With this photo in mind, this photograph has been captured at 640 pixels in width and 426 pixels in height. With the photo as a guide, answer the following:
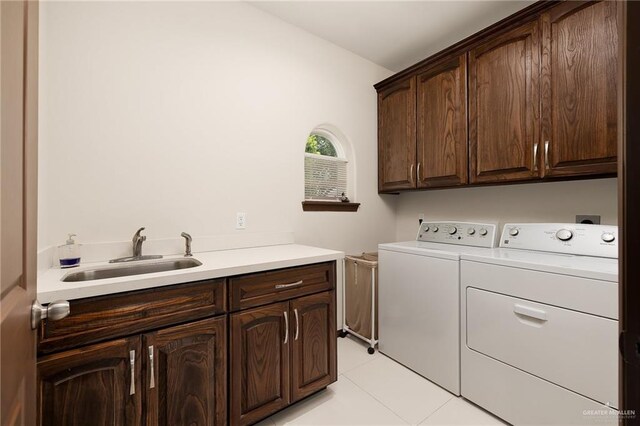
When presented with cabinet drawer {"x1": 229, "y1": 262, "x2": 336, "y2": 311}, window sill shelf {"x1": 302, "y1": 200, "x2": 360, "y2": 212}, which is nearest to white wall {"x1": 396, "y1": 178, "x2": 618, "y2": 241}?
window sill shelf {"x1": 302, "y1": 200, "x2": 360, "y2": 212}

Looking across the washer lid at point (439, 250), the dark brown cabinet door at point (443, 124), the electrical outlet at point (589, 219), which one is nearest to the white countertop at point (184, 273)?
the washer lid at point (439, 250)

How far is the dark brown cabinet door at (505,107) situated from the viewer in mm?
1762

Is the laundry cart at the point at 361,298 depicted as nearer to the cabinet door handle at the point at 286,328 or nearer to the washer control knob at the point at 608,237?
the cabinet door handle at the point at 286,328

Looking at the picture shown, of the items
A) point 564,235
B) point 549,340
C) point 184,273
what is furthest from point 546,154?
point 184,273

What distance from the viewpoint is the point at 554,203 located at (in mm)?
1985

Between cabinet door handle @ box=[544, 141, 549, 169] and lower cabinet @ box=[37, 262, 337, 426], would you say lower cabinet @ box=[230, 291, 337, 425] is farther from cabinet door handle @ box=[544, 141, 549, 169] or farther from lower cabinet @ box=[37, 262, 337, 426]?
cabinet door handle @ box=[544, 141, 549, 169]

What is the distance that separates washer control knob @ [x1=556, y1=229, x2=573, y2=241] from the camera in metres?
1.63

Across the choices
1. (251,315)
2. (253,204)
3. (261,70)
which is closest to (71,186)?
(253,204)

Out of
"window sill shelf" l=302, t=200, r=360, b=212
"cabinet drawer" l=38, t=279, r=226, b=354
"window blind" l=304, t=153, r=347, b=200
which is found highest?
"window blind" l=304, t=153, r=347, b=200

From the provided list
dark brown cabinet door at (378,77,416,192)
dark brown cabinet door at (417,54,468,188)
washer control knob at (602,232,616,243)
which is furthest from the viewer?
dark brown cabinet door at (378,77,416,192)

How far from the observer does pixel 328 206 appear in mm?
2451

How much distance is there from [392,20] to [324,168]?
131 cm

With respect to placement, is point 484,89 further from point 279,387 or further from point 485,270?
point 279,387

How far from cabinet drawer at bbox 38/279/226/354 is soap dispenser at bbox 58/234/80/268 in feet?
1.64
